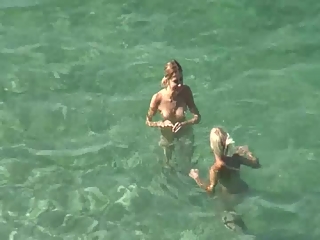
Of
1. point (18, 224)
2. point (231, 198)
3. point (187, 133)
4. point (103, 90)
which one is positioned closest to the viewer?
point (231, 198)

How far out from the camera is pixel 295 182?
35.1ft

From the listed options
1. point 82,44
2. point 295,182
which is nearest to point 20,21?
point 82,44

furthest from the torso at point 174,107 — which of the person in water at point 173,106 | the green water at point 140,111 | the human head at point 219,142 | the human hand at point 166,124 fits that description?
Result: the human head at point 219,142

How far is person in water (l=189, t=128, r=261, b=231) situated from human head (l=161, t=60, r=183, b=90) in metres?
1.41

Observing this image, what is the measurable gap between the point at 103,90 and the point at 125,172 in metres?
2.29

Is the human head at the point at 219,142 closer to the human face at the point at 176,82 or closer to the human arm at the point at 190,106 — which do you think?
the human face at the point at 176,82

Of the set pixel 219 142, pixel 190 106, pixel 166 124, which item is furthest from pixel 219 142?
pixel 190 106

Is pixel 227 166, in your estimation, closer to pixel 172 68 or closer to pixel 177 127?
pixel 177 127

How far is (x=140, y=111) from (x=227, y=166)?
3.63m

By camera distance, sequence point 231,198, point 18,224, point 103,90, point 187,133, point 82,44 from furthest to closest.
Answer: point 82,44
point 103,90
point 187,133
point 18,224
point 231,198

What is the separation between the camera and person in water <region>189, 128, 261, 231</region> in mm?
8531

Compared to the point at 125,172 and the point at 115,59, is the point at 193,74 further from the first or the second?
the point at 125,172

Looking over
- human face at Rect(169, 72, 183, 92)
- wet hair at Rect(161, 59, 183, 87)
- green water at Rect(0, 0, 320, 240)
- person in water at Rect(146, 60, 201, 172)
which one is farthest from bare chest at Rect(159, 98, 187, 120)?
green water at Rect(0, 0, 320, 240)

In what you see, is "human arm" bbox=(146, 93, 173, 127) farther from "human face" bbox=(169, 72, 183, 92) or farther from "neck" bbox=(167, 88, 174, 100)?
"human face" bbox=(169, 72, 183, 92)
